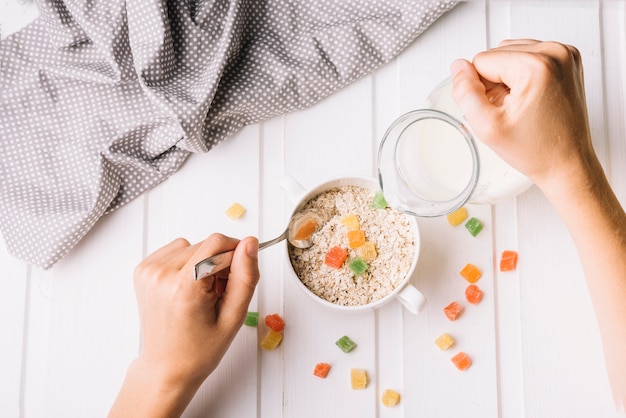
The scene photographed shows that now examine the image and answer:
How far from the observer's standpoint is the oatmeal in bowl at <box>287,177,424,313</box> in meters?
0.83

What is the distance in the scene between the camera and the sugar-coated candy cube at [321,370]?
88cm

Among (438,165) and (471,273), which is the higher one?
(438,165)

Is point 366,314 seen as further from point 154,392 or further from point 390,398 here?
point 154,392

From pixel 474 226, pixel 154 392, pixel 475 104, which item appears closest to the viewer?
pixel 475 104

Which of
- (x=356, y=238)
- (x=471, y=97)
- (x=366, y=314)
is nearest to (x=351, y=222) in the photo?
(x=356, y=238)

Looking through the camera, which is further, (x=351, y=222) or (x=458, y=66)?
(x=351, y=222)

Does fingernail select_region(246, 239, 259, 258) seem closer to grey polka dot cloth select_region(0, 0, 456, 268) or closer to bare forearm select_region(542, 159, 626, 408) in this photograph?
grey polka dot cloth select_region(0, 0, 456, 268)

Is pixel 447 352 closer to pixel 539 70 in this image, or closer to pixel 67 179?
pixel 539 70

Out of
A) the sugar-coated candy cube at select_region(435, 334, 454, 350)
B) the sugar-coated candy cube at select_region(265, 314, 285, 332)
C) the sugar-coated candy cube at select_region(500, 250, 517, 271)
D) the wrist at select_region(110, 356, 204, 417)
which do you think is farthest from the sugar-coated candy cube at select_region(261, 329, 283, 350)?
the sugar-coated candy cube at select_region(500, 250, 517, 271)

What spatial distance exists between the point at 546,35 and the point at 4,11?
86 cm

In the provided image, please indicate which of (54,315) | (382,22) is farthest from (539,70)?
(54,315)

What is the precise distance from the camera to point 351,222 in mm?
835

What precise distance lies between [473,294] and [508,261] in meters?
0.07

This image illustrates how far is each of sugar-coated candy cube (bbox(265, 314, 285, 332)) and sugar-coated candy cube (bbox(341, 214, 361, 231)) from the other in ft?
0.58
